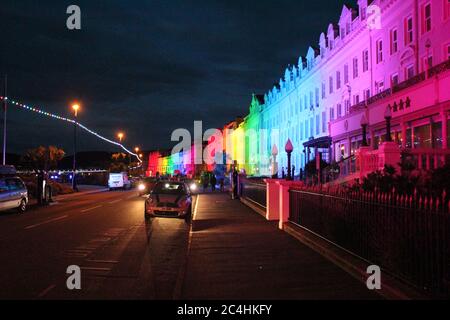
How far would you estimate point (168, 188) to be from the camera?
20344 millimetres

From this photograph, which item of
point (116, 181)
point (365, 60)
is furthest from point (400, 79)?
point (116, 181)

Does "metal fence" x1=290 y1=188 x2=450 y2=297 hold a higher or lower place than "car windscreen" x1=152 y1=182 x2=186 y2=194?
lower

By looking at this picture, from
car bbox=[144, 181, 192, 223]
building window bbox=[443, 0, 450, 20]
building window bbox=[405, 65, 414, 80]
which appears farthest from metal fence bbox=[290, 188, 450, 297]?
building window bbox=[405, 65, 414, 80]

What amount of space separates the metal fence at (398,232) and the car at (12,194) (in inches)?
629

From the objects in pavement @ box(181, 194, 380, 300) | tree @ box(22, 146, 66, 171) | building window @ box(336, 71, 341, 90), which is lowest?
pavement @ box(181, 194, 380, 300)

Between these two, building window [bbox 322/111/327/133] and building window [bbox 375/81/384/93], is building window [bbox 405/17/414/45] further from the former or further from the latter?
building window [bbox 322/111/327/133]

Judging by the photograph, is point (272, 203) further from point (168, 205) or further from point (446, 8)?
point (446, 8)

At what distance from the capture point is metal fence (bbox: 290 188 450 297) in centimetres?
657

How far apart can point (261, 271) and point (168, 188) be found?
11.3 m

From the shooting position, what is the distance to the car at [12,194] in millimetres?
22789

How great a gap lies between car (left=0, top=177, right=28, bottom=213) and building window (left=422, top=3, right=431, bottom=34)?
2106 cm

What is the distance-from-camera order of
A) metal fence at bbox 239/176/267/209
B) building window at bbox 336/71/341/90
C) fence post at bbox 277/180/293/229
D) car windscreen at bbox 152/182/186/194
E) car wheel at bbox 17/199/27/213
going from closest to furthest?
fence post at bbox 277/180/293/229, car windscreen at bbox 152/182/186/194, metal fence at bbox 239/176/267/209, car wheel at bbox 17/199/27/213, building window at bbox 336/71/341/90

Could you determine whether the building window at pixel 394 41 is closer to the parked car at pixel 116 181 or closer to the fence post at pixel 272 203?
the fence post at pixel 272 203

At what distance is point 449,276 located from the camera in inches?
251
